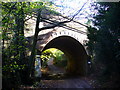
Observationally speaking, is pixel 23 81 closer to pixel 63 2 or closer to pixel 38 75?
pixel 38 75

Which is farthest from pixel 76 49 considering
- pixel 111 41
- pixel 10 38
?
pixel 10 38

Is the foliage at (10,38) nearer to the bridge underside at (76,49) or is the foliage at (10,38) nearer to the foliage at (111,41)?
the foliage at (111,41)

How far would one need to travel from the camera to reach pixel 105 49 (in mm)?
5566

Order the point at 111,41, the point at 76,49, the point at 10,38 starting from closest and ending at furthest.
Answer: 1. the point at 111,41
2. the point at 10,38
3. the point at 76,49

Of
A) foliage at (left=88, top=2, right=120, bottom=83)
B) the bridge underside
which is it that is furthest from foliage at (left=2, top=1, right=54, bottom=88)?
the bridge underside

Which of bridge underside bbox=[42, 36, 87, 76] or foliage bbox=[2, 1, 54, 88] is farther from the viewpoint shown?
bridge underside bbox=[42, 36, 87, 76]

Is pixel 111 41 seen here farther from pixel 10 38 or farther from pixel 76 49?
pixel 76 49

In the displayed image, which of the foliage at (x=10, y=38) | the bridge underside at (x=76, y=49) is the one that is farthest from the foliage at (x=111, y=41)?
the bridge underside at (x=76, y=49)

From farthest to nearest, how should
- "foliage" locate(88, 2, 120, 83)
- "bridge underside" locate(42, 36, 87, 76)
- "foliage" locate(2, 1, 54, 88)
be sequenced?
"bridge underside" locate(42, 36, 87, 76)
"foliage" locate(2, 1, 54, 88)
"foliage" locate(88, 2, 120, 83)

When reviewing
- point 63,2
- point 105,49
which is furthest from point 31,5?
point 105,49

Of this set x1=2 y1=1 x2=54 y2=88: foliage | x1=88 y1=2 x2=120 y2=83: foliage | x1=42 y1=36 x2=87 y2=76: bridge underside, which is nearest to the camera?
x1=88 y1=2 x2=120 y2=83: foliage

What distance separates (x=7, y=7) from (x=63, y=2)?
2771 millimetres

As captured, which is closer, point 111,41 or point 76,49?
point 111,41

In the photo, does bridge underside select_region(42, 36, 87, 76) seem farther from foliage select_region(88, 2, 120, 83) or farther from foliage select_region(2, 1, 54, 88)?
foliage select_region(88, 2, 120, 83)
